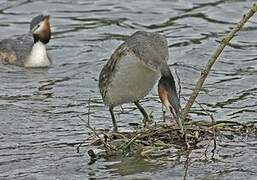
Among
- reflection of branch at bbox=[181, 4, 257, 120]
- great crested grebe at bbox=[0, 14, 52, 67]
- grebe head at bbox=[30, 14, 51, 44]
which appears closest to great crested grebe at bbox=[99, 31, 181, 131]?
reflection of branch at bbox=[181, 4, 257, 120]

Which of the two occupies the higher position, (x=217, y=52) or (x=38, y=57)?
(x=217, y=52)

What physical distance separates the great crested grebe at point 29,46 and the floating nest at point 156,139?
19.0ft

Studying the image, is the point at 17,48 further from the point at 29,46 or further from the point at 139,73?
the point at 139,73

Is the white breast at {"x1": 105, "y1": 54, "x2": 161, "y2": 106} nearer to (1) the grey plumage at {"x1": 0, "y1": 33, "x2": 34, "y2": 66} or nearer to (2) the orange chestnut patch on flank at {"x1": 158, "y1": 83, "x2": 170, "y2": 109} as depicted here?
(2) the orange chestnut patch on flank at {"x1": 158, "y1": 83, "x2": 170, "y2": 109}

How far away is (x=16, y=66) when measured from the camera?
13.2m

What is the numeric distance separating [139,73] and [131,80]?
0.56ft

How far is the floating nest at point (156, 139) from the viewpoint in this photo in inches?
281

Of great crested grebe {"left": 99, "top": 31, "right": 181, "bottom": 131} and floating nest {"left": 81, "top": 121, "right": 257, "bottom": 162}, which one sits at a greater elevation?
great crested grebe {"left": 99, "top": 31, "right": 181, "bottom": 131}

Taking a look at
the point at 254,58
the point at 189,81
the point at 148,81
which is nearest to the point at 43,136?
the point at 148,81

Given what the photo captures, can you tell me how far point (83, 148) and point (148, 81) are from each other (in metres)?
0.80

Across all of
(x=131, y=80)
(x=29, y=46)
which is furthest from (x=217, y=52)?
(x=29, y=46)

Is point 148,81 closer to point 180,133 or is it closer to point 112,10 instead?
point 180,133

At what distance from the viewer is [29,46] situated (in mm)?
13836

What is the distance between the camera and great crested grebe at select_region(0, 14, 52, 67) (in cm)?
1329
